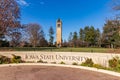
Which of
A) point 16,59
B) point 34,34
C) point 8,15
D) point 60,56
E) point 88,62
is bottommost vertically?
point 88,62

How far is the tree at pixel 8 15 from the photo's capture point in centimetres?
1748

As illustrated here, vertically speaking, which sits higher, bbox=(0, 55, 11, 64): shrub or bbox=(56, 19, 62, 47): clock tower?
bbox=(56, 19, 62, 47): clock tower

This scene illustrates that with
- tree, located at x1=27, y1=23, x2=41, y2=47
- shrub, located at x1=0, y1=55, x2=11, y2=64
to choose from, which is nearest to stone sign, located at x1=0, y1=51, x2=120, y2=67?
shrub, located at x1=0, y1=55, x2=11, y2=64

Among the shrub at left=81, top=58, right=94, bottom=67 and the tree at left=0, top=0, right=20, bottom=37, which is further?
the tree at left=0, top=0, right=20, bottom=37

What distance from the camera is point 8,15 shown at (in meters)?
18.1

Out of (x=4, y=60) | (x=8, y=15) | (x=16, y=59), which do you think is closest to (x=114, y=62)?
(x=16, y=59)

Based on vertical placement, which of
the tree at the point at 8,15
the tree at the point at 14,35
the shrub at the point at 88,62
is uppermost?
the tree at the point at 8,15

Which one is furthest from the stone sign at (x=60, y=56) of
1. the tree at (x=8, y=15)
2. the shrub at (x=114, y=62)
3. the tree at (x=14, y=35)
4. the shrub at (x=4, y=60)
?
the tree at (x=14, y=35)

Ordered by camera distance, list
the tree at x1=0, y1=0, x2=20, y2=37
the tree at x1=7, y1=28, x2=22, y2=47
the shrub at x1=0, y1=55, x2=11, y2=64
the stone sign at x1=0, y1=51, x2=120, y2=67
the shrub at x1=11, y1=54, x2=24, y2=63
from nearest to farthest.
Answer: the stone sign at x1=0, y1=51, x2=120, y2=67
the shrub at x1=0, y1=55, x2=11, y2=64
the shrub at x1=11, y1=54, x2=24, y2=63
the tree at x1=0, y1=0, x2=20, y2=37
the tree at x1=7, y1=28, x2=22, y2=47

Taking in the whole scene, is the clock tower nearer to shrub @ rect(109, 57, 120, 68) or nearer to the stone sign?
the stone sign

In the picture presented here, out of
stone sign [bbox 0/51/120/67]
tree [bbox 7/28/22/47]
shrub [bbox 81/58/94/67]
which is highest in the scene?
tree [bbox 7/28/22/47]

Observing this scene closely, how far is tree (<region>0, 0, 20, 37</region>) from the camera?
17.5 m

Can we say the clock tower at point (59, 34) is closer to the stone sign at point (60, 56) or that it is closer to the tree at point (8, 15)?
the tree at point (8, 15)

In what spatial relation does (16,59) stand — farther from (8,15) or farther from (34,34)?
(34,34)
